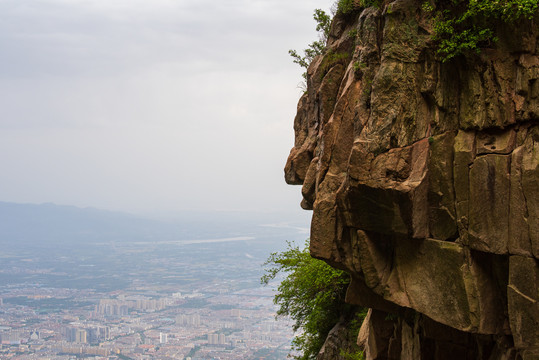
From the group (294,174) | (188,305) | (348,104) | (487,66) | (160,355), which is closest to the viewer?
(487,66)

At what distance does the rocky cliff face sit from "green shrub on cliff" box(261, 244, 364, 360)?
10519 millimetres

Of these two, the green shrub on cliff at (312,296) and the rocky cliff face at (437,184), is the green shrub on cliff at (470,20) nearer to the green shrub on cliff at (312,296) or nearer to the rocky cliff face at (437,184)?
the rocky cliff face at (437,184)

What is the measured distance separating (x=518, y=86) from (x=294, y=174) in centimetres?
1130

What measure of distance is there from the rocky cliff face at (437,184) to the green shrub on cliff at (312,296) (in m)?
10.5

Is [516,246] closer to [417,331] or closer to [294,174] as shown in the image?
[417,331]

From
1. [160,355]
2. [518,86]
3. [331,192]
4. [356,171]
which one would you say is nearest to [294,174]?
[331,192]

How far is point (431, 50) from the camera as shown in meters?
13.7

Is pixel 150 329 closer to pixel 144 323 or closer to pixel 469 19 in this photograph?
pixel 144 323

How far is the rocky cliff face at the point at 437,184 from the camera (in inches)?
466

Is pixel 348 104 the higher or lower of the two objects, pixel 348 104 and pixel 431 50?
the lower

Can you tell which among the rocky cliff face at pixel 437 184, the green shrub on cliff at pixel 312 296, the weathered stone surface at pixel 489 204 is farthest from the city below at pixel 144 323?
the weathered stone surface at pixel 489 204

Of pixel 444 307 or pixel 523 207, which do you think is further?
pixel 444 307

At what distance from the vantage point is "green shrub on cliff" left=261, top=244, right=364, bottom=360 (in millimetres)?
27875

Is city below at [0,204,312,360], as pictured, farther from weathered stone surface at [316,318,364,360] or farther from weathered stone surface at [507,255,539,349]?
weathered stone surface at [507,255,539,349]
